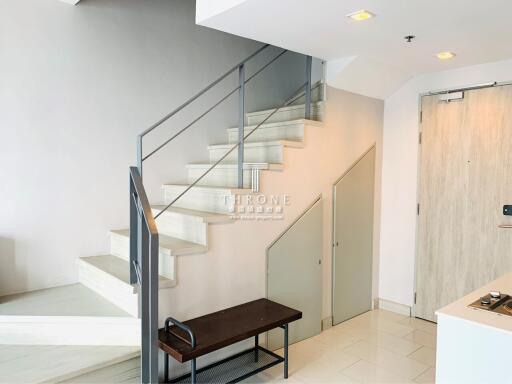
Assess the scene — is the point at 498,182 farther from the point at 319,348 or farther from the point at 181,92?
the point at 181,92

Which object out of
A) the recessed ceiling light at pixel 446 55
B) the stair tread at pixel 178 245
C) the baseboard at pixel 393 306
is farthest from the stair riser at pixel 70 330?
the recessed ceiling light at pixel 446 55

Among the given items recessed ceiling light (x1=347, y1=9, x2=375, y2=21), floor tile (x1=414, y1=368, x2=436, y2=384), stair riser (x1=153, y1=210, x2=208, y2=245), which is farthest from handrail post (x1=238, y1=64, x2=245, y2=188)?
floor tile (x1=414, y1=368, x2=436, y2=384)

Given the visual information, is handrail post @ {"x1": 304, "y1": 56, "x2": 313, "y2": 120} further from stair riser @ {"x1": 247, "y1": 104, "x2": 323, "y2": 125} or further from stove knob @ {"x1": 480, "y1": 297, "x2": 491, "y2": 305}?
stove knob @ {"x1": 480, "y1": 297, "x2": 491, "y2": 305}

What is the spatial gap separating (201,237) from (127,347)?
833 millimetres

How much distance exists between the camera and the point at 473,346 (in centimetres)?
166

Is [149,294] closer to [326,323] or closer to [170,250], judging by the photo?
[170,250]

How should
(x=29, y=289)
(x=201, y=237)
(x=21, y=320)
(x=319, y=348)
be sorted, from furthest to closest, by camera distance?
(x=319, y=348)
(x=29, y=289)
(x=201, y=237)
(x=21, y=320)

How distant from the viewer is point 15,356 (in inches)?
90.7

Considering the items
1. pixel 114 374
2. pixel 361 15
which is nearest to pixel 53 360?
pixel 114 374

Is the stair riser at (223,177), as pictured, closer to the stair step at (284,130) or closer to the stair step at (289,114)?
the stair step at (284,130)

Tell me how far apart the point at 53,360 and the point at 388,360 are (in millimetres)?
2383

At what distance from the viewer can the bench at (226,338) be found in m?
2.35

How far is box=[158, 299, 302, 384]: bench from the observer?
235cm

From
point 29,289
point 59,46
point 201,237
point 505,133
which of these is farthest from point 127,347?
point 505,133
